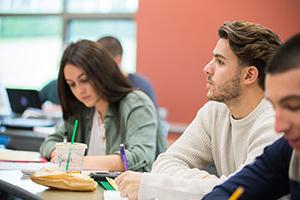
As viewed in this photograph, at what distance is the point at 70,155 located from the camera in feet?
6.01

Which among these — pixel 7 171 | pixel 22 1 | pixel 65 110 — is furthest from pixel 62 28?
pixel 7 171

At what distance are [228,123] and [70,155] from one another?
1.95 ft

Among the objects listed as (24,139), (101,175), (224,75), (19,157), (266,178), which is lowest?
(24,139)

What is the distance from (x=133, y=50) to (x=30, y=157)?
3.05 metres

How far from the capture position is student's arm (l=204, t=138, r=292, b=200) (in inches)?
49.0

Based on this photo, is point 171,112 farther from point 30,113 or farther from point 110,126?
point 110,126

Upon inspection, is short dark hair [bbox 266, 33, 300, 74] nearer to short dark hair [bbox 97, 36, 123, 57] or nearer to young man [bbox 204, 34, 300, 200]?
young man [bbox 204, 34, 300, 200]

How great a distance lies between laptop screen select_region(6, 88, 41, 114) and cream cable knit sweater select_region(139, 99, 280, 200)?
9.90 ft

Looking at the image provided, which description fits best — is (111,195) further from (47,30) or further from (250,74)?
(47,30)

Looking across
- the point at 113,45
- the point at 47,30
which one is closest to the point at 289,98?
the point at 113,45

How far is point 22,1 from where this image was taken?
19.1 ft

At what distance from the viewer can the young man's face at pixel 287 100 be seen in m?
0.98

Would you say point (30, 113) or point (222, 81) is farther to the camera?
point (30, 113)

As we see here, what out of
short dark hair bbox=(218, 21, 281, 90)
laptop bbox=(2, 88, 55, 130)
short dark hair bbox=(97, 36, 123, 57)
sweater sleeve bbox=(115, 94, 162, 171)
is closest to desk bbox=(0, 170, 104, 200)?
sweater sleeve bbox=(115, 94, 162, 171)
